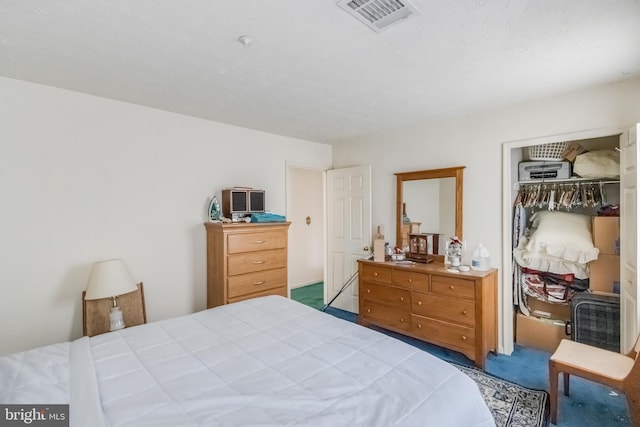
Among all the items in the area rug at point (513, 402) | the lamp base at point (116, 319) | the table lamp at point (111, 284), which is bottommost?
the area rug at point (513, 402)

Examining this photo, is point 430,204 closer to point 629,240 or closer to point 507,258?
point 507,258

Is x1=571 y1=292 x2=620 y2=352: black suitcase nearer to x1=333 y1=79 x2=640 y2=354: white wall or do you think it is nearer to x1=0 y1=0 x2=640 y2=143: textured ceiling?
x1=333 y1=79 x2=640 y2=354: white wall

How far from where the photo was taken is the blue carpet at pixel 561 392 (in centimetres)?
206

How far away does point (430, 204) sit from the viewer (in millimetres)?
3475

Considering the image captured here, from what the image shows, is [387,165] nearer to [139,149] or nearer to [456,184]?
[456,184]

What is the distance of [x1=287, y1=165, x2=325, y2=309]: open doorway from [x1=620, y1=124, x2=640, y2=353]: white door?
3.72m

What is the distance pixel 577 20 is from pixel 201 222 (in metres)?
3.27

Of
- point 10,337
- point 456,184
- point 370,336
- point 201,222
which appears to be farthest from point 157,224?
point 456,184

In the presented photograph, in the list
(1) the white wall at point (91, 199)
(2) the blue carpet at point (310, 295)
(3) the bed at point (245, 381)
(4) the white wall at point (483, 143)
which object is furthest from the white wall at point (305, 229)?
(3) the bed at point (245, 381)

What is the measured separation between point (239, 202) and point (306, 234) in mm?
2556

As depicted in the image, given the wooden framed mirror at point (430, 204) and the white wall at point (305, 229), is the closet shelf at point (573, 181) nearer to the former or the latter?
the wooden framed mirror at point (430, 204)

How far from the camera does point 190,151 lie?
314 cm

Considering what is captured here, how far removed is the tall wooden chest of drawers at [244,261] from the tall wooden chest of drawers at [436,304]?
3.43 ft

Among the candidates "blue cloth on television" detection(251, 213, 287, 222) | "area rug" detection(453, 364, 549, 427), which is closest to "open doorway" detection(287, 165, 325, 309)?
"blue cloth on television" detection(251, 213, 287, 222)
